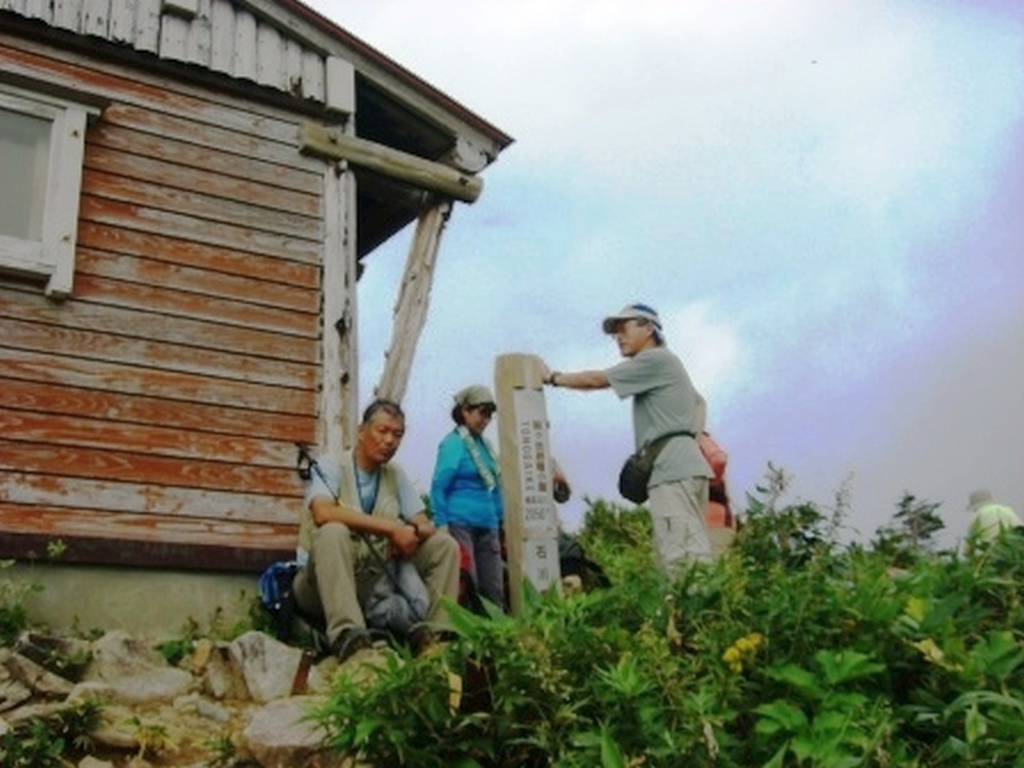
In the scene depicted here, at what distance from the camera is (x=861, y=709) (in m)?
2.56

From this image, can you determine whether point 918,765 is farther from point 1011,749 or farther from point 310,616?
point 310,616

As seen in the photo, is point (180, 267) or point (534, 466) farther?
point (180, 267)

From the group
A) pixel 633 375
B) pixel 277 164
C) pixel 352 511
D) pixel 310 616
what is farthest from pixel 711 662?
pixel 277 164

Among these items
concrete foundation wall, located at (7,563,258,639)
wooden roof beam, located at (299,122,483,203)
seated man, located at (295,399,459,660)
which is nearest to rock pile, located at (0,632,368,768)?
seated man, located at (295,399,459,660)

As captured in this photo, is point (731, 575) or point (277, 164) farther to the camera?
point (277, 164)

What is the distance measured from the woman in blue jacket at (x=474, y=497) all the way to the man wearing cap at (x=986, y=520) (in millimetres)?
2455

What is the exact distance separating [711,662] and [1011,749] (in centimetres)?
70

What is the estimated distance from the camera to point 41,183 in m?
6.47

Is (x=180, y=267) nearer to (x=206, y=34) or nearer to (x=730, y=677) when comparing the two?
(x=206, y=34)

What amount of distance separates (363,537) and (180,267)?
8.42 feet

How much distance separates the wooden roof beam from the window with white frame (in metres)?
1.45

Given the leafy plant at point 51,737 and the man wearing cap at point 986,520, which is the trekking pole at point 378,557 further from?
the man wearing cap at point 986,520

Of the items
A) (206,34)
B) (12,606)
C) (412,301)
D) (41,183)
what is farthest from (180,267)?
(12,606)

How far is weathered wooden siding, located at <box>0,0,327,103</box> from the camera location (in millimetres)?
6812
